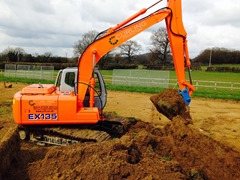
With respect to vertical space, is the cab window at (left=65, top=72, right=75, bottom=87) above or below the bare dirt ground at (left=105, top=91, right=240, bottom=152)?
above

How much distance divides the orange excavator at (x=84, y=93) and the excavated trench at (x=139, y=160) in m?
1.34

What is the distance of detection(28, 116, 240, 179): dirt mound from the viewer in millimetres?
4848

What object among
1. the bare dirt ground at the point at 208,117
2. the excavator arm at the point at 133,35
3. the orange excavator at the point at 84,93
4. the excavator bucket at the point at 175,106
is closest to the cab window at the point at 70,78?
the orange excavator at the point at 84,93

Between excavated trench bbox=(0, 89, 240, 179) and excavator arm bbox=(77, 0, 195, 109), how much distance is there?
6.29ft

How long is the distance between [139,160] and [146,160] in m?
0.20

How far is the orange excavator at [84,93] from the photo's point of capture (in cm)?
775

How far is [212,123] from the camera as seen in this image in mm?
12641

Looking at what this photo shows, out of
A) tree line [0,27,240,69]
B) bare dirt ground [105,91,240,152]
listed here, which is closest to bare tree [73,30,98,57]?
tree line [0,27,240,69]

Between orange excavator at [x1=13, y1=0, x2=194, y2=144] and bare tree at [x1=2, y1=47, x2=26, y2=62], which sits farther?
bare tree at [x1=2, y1=47, x2=26, y2=62]

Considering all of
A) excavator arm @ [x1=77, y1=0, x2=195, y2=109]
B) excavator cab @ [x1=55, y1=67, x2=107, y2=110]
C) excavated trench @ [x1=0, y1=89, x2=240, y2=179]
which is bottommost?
excavated trench @ [x1=0, y1=89, x2=240, y2=179]

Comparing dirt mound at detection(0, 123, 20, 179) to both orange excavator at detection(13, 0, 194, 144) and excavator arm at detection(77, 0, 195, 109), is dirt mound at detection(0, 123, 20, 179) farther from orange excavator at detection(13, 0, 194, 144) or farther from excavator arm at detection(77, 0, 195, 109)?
excavator arm at detection(77, 0, 195, 109)

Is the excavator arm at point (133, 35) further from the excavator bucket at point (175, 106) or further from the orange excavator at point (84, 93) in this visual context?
the excavator bucket at point (175, 106)

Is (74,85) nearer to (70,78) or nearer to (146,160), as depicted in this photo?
(70,78)

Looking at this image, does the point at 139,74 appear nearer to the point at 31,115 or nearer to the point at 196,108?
the point at 196,108
